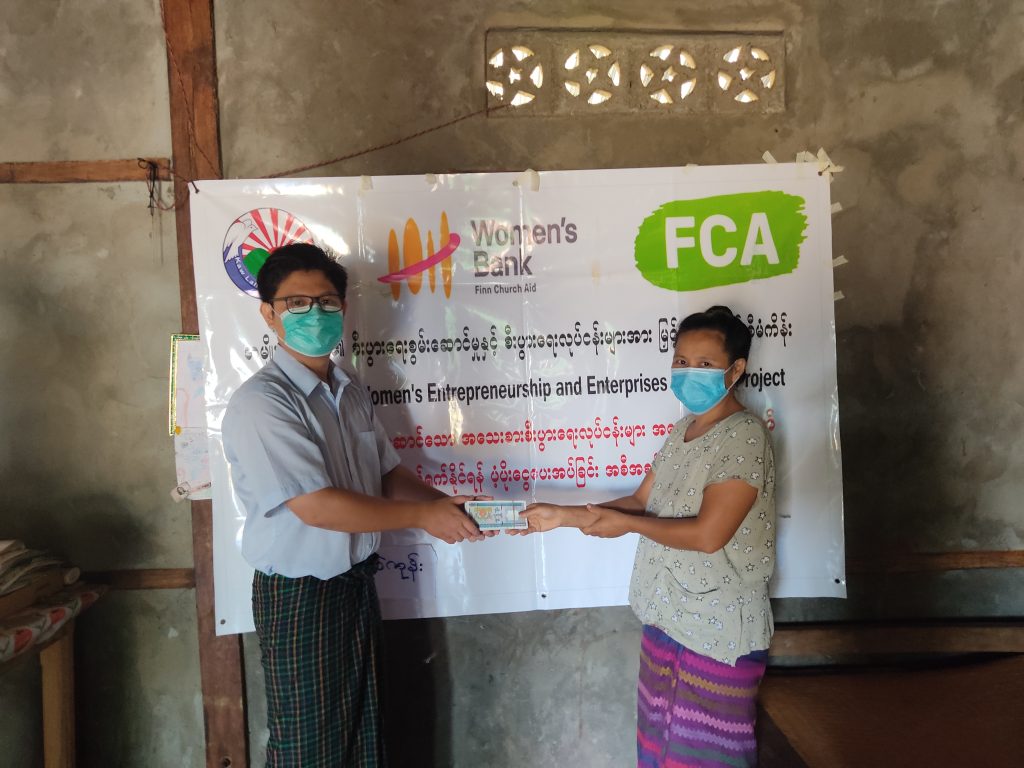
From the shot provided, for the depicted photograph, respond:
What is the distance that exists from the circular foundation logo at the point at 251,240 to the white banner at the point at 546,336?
0.02m

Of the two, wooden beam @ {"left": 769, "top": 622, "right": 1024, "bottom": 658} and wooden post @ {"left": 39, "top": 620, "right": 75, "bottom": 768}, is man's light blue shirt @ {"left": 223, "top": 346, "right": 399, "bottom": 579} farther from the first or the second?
wooden beam @ {"left": 769, "top": 622, "right": 1024, "bottom": 658}

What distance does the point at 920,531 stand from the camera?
6.95 ft

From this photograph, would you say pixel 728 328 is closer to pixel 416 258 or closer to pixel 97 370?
pixel 416 258

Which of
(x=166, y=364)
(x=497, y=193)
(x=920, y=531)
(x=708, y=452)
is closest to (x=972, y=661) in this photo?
(x=920, y=531)

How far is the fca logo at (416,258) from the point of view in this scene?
1.91m

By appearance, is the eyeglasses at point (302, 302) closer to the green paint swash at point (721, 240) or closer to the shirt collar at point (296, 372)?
the shirt collar at point (296, 372)

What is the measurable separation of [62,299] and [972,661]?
11.0 feet

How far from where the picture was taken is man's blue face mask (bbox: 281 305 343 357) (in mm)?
1517

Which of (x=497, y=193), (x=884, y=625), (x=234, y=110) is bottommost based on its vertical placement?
(x=884, y=625)

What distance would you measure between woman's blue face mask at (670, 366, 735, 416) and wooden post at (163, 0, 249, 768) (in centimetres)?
152

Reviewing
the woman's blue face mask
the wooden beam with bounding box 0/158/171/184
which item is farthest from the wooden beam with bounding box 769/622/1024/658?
the wooden beam with bounding box 0/158/171/184

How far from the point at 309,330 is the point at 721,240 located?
1314mm

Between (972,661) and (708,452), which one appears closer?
(708,452)

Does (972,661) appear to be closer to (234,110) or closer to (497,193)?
(497,193)
